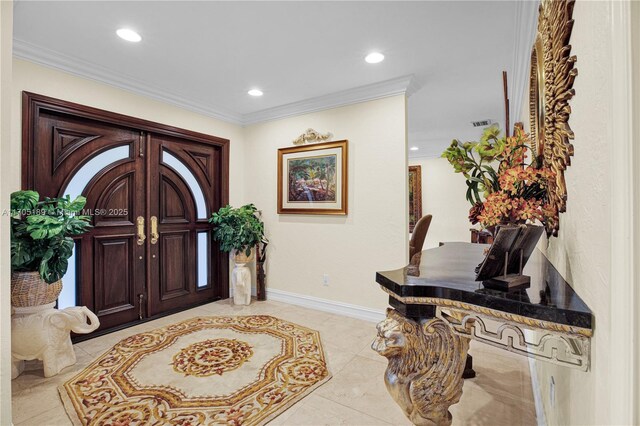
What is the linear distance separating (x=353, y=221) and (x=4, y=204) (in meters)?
2.82

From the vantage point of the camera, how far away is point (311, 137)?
384 centimetres

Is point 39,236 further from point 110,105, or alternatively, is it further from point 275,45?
point 275,45

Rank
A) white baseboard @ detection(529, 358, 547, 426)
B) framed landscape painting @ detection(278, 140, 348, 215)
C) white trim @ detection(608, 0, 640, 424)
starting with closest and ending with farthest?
white trim @ detection(608, 0, 640, 424) < white baseboard @ detection(529, 358, 547, 426) < framed landscape painting @ detection(278, 140, 348, 215)

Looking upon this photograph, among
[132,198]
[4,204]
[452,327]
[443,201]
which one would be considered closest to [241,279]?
[132,198]

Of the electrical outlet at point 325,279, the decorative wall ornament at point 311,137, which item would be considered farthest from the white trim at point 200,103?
the electrical outlet at point 325,279

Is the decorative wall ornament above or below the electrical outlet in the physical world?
above

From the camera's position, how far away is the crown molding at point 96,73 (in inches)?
98.7

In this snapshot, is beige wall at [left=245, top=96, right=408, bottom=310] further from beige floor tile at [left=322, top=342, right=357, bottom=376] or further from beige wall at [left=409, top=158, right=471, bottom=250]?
beige wall at [left=409, top=158, right=471, bottom=250]

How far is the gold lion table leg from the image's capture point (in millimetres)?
1151

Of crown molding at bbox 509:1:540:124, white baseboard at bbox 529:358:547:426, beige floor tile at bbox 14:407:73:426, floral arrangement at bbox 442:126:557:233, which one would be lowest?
beige floor tile at bbox 14:407:73:426

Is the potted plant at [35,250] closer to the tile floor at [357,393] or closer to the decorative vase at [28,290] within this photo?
the decorative vase at [28,290]

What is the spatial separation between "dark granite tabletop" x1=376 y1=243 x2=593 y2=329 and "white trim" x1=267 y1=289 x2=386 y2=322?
2039mm

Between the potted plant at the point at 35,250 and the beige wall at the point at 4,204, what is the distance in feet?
2.51

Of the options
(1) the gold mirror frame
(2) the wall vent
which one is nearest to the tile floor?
(1) the gold mirror frame
